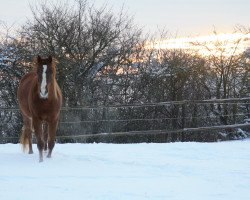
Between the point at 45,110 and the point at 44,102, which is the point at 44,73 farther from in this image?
the point at 45,110

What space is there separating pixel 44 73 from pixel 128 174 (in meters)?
2.16

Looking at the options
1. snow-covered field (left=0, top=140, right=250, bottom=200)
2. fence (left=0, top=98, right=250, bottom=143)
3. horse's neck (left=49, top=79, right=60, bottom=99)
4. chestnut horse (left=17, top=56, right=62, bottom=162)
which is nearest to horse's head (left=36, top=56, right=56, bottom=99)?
chestnut horse (left=17, top=56, right=62, bottom=162)

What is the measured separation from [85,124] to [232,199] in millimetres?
11389

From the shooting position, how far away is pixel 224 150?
9047 mm

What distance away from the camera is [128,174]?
621 cm

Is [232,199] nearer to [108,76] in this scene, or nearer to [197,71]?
Result: [108,76]

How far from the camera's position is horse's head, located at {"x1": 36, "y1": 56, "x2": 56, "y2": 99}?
23.5 ft

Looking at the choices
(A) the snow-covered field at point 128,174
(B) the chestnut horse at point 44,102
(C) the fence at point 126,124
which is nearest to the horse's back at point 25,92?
(B) the chestnut horse at point 44,102

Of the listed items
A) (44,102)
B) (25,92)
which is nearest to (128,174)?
(44,102)

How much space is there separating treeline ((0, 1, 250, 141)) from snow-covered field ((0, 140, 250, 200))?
9.53m

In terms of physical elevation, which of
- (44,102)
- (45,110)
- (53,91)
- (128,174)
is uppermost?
(53,91)

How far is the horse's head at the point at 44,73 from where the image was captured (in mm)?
7164

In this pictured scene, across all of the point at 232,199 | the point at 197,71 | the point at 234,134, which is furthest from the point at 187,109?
the point at 232,199

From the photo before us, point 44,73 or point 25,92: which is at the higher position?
point 44,73
